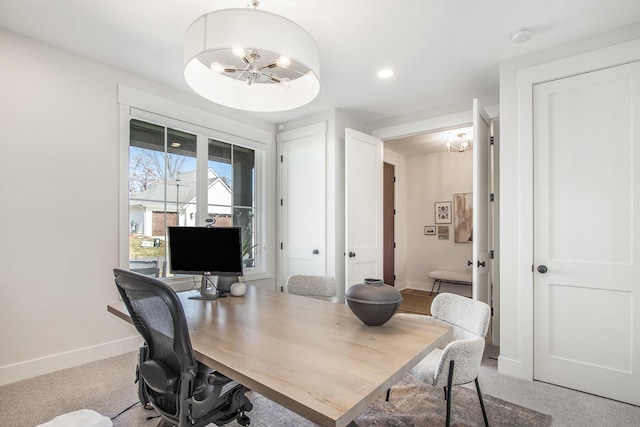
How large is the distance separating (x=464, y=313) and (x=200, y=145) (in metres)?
3.07

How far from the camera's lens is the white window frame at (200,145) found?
2963 mm

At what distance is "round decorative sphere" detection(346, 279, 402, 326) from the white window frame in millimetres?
2377

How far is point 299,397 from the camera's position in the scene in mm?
953

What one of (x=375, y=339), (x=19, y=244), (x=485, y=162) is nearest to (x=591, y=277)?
(x=485, y=162)

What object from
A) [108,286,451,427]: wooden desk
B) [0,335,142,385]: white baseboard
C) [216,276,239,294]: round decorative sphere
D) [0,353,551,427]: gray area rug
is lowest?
[0,353,551,427]: gray area rug

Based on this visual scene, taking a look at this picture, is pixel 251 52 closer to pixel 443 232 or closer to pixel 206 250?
pixel 206 250

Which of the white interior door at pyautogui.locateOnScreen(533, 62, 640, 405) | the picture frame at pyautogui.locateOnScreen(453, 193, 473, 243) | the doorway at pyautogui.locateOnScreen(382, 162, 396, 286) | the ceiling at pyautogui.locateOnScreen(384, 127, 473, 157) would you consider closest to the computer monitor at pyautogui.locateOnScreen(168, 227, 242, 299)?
the white interior door at pyautogui.locateOnScreen(533, 62, 640, 405)

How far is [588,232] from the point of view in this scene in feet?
7.86

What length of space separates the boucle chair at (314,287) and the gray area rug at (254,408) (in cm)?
80

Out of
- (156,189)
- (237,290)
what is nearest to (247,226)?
(156,189)

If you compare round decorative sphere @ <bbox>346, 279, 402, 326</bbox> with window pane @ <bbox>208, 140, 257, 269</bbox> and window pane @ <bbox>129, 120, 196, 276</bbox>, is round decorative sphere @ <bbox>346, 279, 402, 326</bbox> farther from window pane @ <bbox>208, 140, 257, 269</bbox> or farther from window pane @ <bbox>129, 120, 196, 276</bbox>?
window pane @ <bbox>129, 120, 196, 276</bbox>

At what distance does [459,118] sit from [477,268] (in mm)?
1711

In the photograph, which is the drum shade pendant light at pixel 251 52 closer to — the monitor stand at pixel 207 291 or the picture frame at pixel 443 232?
the monitor stand at pixel 207 291

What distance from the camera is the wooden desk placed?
97cm
